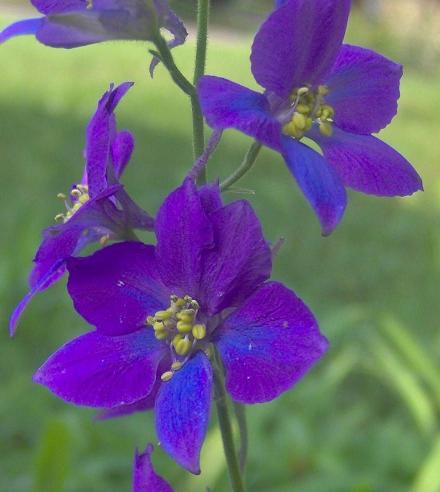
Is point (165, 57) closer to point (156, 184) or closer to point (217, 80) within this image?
point (217, 80)

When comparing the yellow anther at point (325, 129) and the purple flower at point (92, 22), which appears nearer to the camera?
the purple flower at point (92, 22)

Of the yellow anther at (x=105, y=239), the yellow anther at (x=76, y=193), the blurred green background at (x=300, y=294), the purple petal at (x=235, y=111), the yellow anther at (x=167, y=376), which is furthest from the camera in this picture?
the blurred green background at (x=300, y=294)

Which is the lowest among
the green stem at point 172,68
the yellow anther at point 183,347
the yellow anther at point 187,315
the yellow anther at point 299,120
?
the yellow anther at point 183,347

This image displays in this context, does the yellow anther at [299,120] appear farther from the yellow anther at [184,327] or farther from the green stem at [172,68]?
the yellow anther at [184,327]

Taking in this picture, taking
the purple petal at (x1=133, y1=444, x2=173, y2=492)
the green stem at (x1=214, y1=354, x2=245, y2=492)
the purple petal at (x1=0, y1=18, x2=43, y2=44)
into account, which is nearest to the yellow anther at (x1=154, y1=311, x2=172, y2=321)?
the green stem at (x1=214, y1=354, x2=245, y2=492)

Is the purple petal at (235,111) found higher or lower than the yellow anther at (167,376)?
higher

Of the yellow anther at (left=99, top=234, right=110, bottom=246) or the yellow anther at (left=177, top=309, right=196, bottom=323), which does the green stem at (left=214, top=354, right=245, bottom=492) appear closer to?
the yellow anther at (left=177, top=309, right=196, bottom=323)

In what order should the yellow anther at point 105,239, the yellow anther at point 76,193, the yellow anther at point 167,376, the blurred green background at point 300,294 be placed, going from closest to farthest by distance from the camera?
the yellow anther at point 167,376 → the yellow anther at point 105,239 → the yellow anther at point 76,193 → the blurred green background at point 300,294

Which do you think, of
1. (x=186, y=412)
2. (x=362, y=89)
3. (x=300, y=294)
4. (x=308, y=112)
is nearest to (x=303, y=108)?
(x=308, y=112)

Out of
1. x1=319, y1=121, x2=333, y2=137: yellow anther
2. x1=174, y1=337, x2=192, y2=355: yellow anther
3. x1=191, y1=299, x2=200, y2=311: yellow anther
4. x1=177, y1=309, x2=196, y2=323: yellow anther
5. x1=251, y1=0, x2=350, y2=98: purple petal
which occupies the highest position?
x1=251, y1=0, x2=350, y2=98: purple petal

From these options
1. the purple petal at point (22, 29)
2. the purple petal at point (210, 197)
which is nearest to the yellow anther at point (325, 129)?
the purple petal at point (210, 197)
